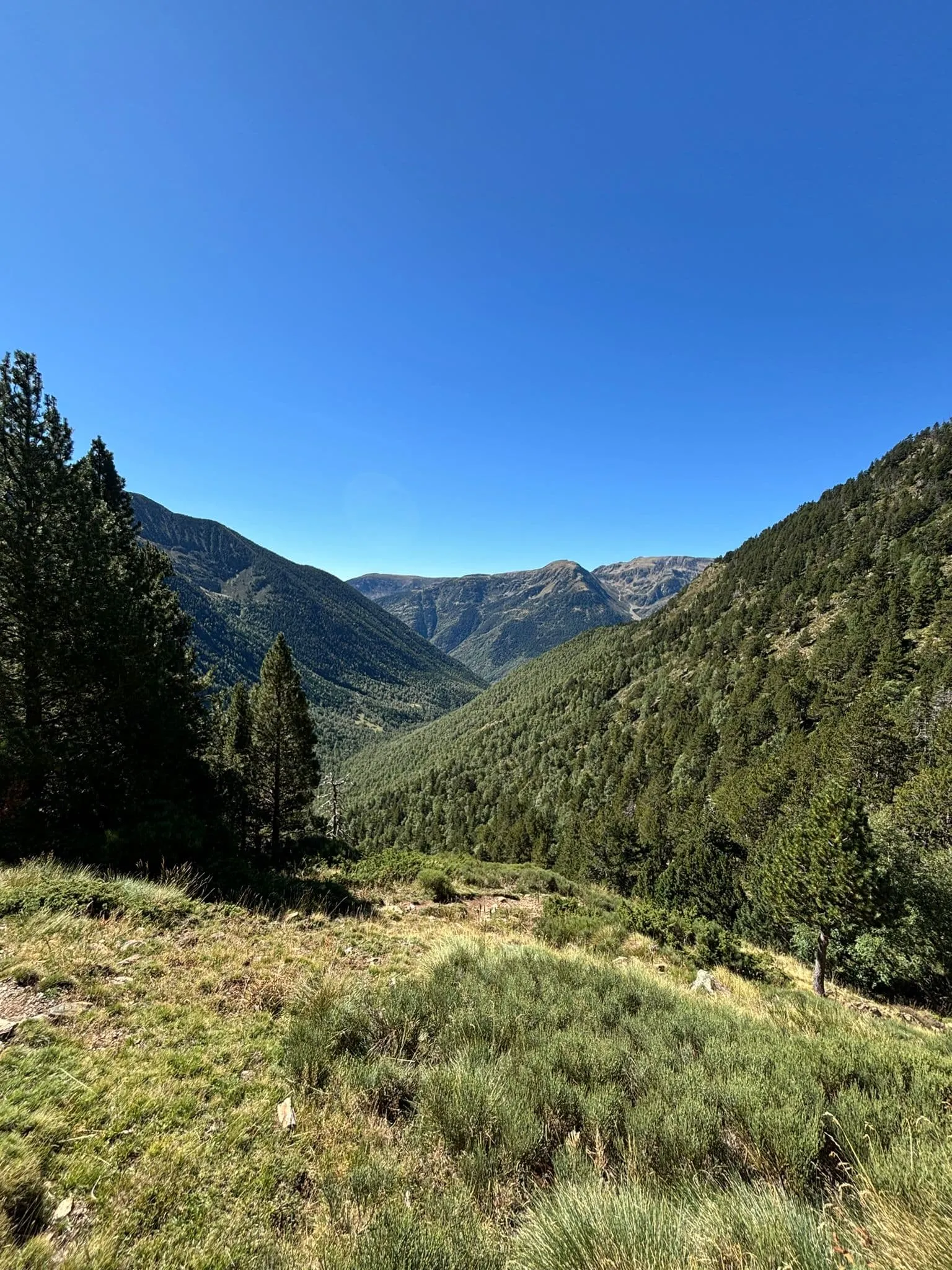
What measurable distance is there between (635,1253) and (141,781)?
16289 millimetres

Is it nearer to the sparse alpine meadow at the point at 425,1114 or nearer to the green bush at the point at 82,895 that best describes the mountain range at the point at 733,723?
the sparse alpine meadow at the point at 425,1114

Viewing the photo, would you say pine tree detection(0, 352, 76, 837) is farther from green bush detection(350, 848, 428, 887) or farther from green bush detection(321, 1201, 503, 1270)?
green bush detection(321, 1201, 503, 1270)

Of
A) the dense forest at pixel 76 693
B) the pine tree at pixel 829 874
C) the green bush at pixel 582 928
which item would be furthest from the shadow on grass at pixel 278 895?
the pine tree at pixel 829 874

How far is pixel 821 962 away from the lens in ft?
60.5

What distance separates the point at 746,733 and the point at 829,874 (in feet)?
190

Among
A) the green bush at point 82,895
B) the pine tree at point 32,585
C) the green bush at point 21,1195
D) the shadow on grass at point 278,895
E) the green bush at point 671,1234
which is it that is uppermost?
the pine tree at point 32,585

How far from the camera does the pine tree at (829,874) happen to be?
19188 mm

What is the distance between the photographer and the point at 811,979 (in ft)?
65.1

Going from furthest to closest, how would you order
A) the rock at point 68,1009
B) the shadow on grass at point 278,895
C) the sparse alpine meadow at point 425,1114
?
the shadow on grass at point 278,895 < the rock at point 68,1009 < the sparse alpine meadow at point 425,1114

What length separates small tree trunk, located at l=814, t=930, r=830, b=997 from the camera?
55.8 ft

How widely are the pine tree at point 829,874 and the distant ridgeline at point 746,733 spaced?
3.74m

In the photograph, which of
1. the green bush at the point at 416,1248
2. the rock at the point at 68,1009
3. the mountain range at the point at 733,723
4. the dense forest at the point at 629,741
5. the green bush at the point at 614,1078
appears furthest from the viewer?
the mountain range at the point at 733,723

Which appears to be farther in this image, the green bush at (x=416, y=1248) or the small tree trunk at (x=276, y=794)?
the small tree trunk at (x=276, y=794)

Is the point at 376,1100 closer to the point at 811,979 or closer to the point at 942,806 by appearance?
the point at 811,979
